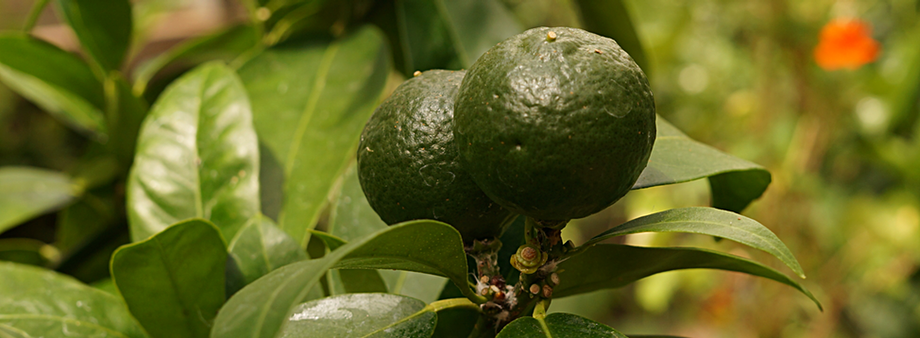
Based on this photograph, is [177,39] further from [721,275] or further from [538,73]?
[721,275]

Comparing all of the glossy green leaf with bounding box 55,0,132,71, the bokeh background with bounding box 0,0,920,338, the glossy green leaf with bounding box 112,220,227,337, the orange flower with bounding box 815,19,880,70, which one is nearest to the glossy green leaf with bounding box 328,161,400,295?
the glossy green leaf with bounding box 112,220,227,337

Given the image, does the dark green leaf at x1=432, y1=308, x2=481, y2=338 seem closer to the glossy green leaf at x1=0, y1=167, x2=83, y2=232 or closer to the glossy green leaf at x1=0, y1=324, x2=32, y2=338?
the glossy green leaf at x1=0, y1=324, x2=32, y2=338

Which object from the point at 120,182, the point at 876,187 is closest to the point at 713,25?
the point at 876,187

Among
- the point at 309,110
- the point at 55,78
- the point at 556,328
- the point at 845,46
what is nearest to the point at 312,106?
the point at 309,110

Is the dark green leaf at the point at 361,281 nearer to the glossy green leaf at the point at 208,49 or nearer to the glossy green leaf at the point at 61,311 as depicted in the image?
the glossy green leaf at the point at 61,311

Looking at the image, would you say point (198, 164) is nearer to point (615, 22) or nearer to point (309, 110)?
point (309, 110)
